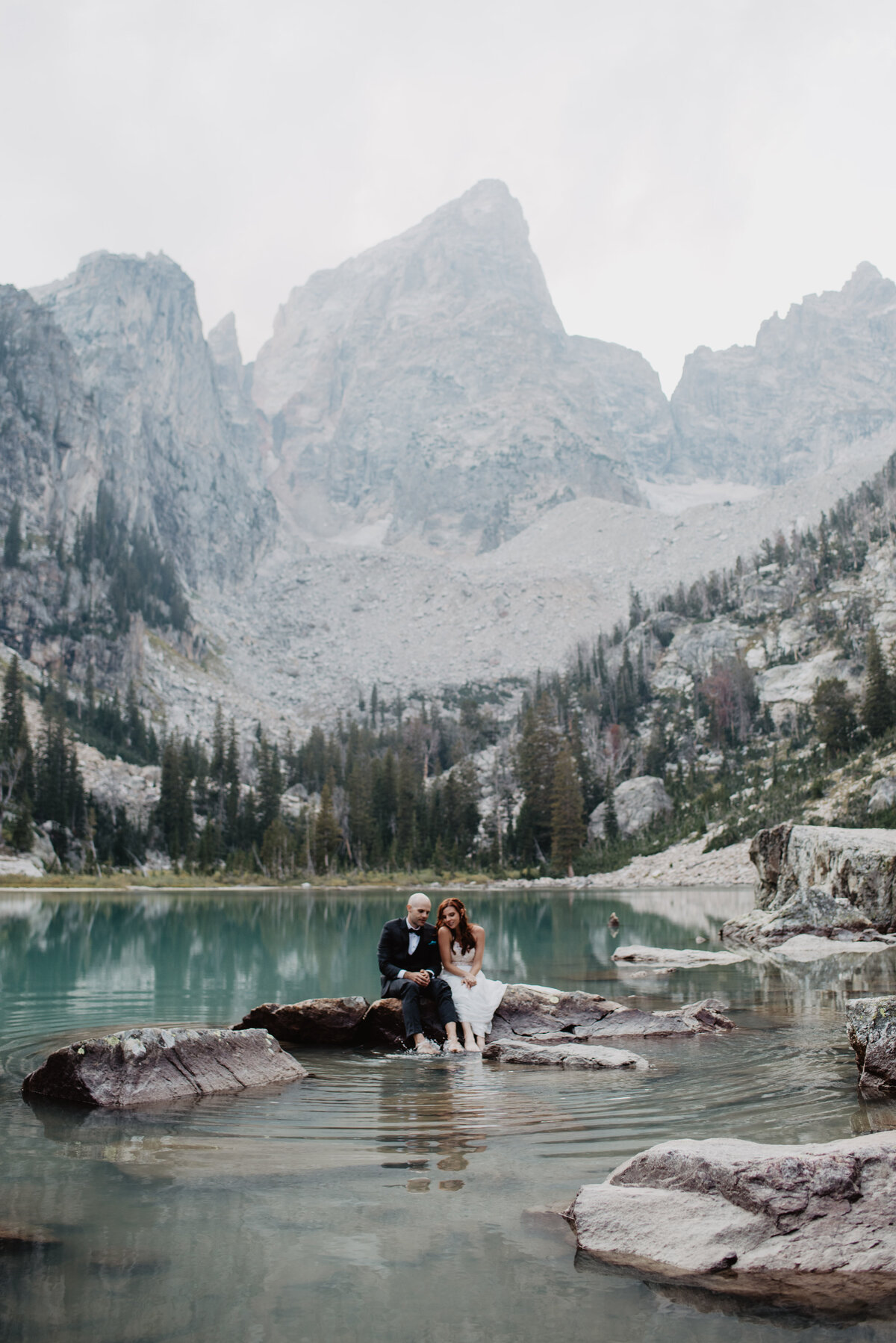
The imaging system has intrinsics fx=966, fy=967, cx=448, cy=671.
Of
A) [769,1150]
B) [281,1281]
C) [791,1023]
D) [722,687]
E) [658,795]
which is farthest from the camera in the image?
[722,687]

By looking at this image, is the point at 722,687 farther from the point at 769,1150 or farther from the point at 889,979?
the point at 769,1150

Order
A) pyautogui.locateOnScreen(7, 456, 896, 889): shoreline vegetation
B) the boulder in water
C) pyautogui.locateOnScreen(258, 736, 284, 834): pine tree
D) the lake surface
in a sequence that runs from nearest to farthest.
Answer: the lake surface < the boulder in water < pyautogui.locateOnScreen(7, 456, 896, 889): shoreline vegetation < pyautogui.locateOnScreen(258, 736, 284, 834): pine tree

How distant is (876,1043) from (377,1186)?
5709 mm

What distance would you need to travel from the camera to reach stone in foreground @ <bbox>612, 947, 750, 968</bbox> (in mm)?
25047

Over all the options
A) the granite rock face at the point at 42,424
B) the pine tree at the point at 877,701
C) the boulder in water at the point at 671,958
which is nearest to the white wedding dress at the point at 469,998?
the boulder in water at the point at 671,958

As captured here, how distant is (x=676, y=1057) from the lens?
12133 millimetres

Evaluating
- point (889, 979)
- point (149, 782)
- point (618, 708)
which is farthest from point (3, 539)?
point (889, 979)

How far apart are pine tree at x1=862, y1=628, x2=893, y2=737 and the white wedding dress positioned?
62931 millimetres

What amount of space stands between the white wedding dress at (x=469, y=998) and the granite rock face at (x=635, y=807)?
78075 millimetres

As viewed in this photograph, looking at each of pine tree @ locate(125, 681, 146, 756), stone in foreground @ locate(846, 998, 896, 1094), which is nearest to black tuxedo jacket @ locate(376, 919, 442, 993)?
stone in foreground @ locate(846, 998, 896, 1094)

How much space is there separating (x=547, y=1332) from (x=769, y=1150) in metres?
2.12

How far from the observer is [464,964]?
536 inches

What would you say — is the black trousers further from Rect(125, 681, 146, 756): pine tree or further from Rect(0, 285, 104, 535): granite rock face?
Rect(0, 285, 104, 535): granite rock face

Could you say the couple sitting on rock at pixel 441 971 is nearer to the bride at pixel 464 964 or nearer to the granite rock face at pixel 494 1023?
the bride at pixel 464 964
